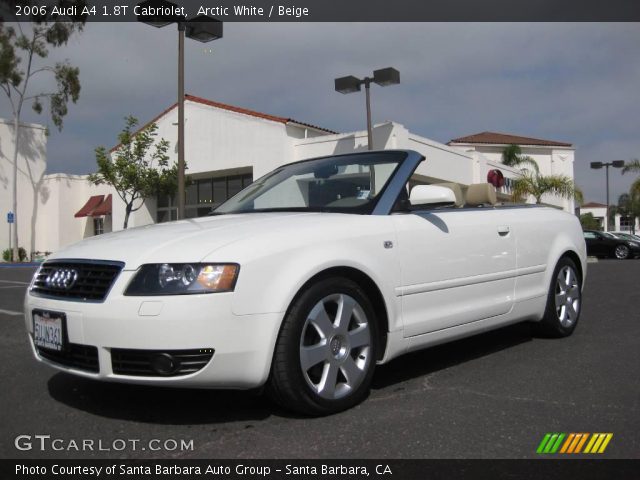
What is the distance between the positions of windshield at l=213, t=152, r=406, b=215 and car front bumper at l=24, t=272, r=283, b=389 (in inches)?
46.3

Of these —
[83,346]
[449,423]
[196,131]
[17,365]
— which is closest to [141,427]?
[83,346]

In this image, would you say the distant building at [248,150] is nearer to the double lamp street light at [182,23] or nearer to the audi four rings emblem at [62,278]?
the double lamp street light at [182,23]

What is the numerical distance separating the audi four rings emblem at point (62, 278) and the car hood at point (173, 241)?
9cm

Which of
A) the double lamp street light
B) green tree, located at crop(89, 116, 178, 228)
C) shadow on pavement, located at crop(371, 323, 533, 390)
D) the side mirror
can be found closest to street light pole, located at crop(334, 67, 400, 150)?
the double lamp street light

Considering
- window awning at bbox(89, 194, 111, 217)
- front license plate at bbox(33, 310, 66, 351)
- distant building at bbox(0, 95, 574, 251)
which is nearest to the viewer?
front license plate at bbox(33, 310, 66, 351)

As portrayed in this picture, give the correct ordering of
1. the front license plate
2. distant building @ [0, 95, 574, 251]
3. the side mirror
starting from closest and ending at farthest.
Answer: the front license plate, the side mirror, distant building @ [0, 95, 574, 251]

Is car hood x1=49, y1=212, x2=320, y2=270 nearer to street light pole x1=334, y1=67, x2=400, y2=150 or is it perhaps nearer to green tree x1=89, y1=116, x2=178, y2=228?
street light pole x1=334, y1=67, x2=400, y2=150

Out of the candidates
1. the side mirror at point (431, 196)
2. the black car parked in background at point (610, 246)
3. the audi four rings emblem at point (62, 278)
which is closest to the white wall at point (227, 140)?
the black car parked in background at point (610, 246)

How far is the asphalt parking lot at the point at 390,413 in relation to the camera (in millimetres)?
2758

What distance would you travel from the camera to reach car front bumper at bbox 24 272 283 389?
9.27 feet

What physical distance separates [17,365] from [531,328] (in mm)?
4234

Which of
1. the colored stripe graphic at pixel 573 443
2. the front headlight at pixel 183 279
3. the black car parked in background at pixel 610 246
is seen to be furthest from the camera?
the black car parked in background at pixel 610 246

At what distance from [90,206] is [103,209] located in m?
2.28
